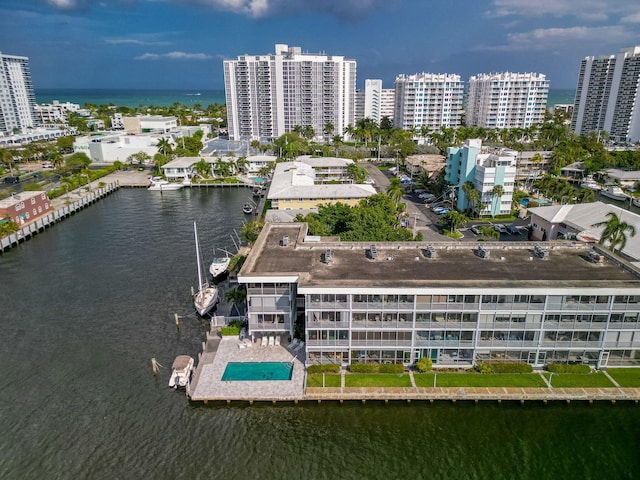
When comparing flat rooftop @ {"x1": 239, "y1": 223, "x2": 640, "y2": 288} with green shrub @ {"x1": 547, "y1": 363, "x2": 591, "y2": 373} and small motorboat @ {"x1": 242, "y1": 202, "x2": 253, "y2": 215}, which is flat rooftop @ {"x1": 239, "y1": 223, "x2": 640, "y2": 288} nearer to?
green shrub @ {"x1": 547, "y1": 363, "x2": 591, "y2": 373}

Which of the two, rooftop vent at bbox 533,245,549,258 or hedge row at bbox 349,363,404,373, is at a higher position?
rooftop vent at bbox 533,245,549,258

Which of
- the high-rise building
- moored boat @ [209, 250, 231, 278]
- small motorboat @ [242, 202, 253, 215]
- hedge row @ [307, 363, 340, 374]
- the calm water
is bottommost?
the calm water

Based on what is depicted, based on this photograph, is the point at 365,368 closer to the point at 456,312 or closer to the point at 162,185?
the point at 456,312

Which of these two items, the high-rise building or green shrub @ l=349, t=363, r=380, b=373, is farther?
the high-rise building

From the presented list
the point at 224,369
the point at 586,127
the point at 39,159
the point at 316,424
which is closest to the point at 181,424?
the point at 224,369

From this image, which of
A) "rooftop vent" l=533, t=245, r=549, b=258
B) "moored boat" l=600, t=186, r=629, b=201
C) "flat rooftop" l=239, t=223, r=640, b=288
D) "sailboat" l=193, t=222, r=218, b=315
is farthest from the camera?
"moored boat" l=600, t=186, r=629, b=201

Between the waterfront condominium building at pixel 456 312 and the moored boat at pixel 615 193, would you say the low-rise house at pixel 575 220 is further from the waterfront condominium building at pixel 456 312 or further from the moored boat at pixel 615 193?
the moored boat at pixel 615 193

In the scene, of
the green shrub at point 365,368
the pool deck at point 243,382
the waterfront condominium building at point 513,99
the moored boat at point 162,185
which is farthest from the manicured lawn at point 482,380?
the waterfront condominium building at point 513,99

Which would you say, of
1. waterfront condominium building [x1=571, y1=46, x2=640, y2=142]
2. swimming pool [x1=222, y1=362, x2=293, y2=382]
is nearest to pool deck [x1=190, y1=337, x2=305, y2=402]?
swimming pool [x1=222, y1=362, x2=293, y2=382]
